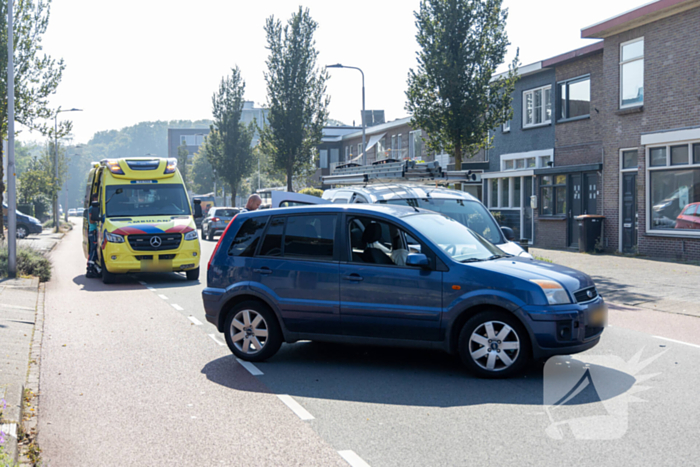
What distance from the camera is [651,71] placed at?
63.7 feet

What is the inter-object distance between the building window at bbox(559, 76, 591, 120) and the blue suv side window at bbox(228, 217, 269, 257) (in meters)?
18.1

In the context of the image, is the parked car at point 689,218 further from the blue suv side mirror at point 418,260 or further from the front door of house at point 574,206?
the blue suv side mirror at point 418,260

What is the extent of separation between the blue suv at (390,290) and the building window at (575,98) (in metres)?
17.6

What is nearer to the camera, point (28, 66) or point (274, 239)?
point (274, 239)

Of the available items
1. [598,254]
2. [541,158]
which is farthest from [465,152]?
[541,158]

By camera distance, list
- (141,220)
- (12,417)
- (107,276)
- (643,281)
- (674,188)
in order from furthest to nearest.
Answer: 1. (674,188)
2. (141,220)
3. (107,276)
4. (643,281)
5. (12,417)

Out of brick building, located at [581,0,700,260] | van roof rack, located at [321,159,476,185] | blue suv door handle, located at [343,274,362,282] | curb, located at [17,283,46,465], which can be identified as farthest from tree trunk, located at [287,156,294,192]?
blue suv door handle, located at [343,274,362,282]

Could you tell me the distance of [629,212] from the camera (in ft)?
67.6

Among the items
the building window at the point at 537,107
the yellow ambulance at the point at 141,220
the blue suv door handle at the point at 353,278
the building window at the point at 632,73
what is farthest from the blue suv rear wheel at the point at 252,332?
the building window at the point at 537,107

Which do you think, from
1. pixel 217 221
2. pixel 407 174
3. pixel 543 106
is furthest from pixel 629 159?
pixel 217 221

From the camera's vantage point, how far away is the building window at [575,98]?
2322 cm

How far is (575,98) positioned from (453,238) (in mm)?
18518

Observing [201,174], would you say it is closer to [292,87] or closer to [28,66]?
[292,87]

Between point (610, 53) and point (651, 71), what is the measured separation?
1.97 m
